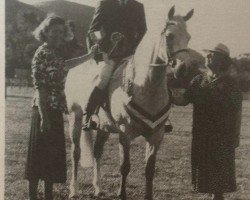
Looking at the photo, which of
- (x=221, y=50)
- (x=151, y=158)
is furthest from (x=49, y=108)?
(x=221, y=50)

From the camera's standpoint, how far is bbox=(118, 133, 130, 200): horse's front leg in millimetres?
2898

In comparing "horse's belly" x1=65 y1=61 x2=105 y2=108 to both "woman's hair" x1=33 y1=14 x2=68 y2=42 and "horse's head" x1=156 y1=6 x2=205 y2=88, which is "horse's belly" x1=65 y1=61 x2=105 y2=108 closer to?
"woman's hair" x1=33 y1=14 x2=68 y2=42

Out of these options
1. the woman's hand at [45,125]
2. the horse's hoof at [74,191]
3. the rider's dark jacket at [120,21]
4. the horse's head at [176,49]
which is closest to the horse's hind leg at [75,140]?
the horse's hoof at [74,191]

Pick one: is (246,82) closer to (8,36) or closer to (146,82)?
(146,82)

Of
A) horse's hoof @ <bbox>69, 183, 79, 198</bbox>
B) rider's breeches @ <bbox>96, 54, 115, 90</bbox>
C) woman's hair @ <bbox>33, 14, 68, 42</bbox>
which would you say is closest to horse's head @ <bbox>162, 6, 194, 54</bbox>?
rider's breeches @ <bbox>96, 54, 115, 90</bbox>

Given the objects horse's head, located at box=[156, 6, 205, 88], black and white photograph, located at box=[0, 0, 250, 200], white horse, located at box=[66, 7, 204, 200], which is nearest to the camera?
horse's head, located at box=[156, 6, 205, 88]

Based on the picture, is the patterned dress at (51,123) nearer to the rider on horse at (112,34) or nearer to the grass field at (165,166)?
the grass field at (165,166)

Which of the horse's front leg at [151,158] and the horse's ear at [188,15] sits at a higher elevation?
the horse's ear at [188,15]

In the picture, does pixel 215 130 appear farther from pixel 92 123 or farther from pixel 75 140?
pixel 75 140

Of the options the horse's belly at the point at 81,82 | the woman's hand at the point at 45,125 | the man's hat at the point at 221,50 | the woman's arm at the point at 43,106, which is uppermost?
the man's hat at the point at 221,50

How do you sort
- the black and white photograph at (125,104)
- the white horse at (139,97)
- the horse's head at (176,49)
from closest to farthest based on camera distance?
the horse's head at (176,49) < the white horse at (139,97) < the black and white photograph at (125,104)

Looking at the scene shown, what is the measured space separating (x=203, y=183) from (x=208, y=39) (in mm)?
691

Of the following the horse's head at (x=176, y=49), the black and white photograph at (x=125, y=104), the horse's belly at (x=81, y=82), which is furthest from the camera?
the horse's belly at (x=81, y=82)

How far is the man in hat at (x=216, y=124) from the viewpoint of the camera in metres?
2.88
